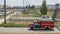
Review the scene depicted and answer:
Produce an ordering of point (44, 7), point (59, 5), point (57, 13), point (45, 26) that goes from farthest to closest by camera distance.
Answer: point (44, 7)
point (59, 5)
point (57, 13)
point (45, 26)

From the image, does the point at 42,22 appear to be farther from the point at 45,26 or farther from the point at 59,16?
the point at 59,16

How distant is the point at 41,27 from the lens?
597 inches

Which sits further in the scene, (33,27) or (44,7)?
(44,7)

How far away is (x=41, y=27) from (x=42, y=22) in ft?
1.86

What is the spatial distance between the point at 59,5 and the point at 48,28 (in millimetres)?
17471

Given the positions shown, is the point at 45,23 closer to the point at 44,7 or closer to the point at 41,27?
the point at 41,27

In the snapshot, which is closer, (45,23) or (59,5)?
(45,23)

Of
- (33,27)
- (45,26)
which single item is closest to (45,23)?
(45,26)

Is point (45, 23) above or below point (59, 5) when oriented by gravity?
below

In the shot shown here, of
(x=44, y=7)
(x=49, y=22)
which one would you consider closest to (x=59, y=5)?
(x=44, y=7)

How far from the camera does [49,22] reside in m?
15.4

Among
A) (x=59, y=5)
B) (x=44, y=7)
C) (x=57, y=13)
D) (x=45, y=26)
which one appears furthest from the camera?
(x=44, y=7)

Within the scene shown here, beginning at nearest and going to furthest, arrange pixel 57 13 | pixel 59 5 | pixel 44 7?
pixel 57 13 < pixel 59 5 < pixel 44 7

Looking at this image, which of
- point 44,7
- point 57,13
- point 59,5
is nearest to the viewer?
point 57,13
